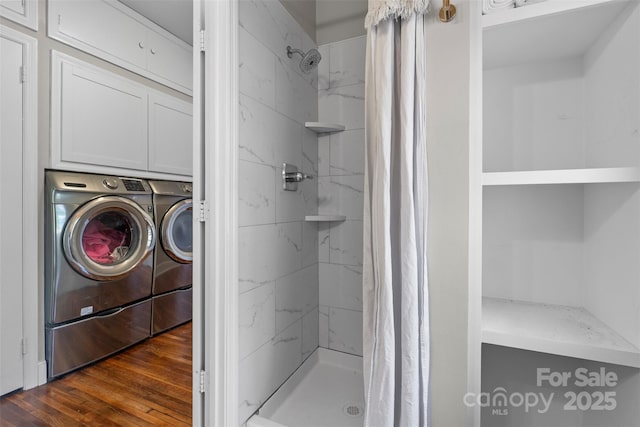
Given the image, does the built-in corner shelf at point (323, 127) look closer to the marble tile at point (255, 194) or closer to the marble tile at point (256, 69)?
the marble tile at point (256, 69)

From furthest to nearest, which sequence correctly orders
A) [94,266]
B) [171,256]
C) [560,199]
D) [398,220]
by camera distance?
[171,256]
[94,266]
[560,199]
[398,220]

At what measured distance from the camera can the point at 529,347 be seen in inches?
38.4

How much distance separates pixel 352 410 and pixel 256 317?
2.36ft

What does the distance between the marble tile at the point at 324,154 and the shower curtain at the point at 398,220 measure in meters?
0.91

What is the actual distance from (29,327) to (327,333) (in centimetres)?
187

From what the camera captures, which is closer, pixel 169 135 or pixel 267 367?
pixel 267 367

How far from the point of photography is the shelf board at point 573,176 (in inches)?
34.5

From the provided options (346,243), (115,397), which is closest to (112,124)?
(115,397)

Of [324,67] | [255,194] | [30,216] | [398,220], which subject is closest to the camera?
[398,220]

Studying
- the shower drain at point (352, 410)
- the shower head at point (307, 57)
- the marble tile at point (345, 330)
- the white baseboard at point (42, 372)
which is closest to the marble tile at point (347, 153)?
the shower head at point (307, 57)

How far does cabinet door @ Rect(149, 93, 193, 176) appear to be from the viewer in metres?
2.74

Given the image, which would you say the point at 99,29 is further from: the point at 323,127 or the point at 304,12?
the point at 323,127

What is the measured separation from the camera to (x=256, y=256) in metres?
1.46

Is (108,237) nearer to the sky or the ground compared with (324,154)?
nearer to the ground
